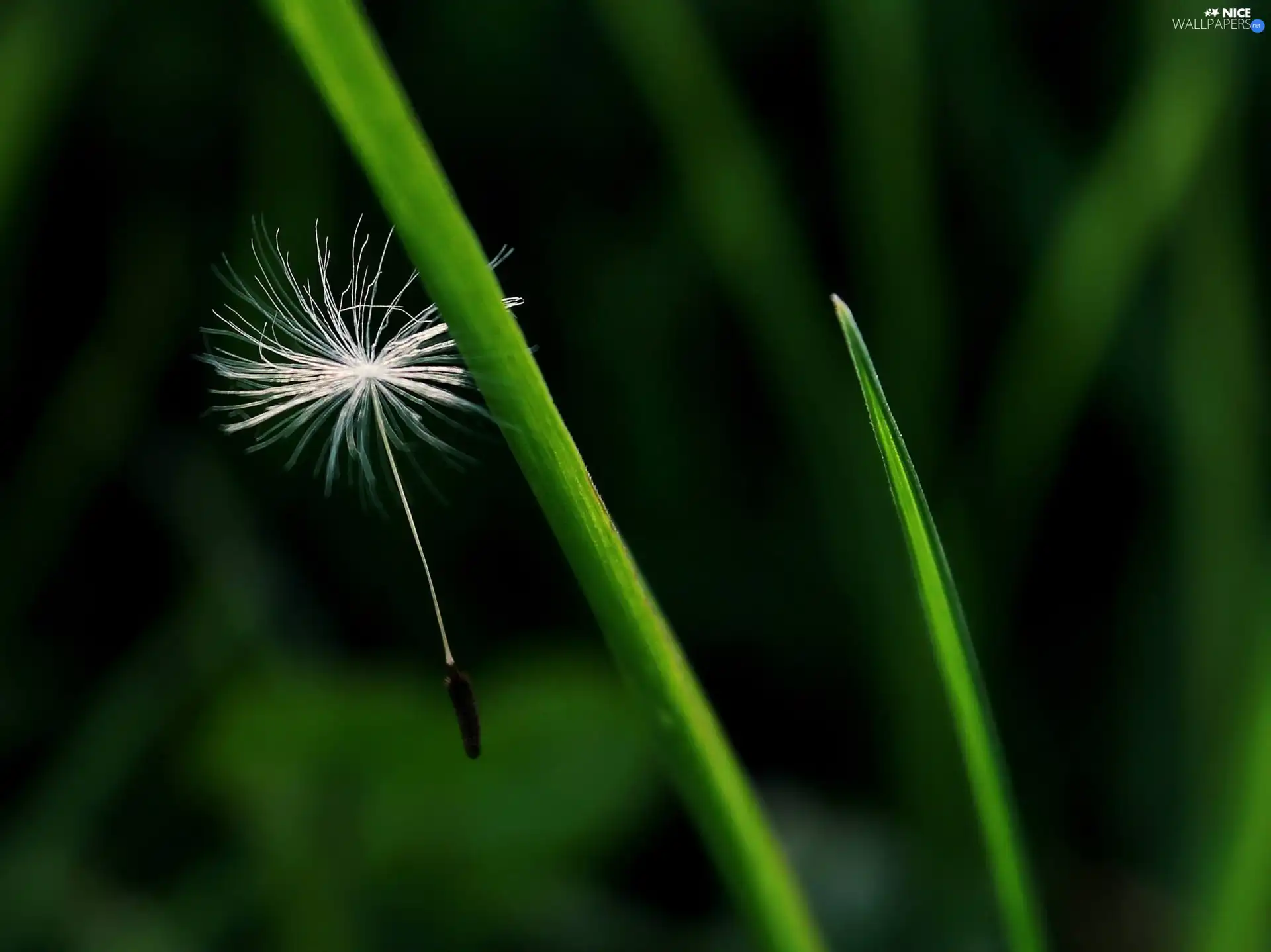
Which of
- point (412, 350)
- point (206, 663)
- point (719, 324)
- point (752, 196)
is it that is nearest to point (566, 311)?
point (719, 324)

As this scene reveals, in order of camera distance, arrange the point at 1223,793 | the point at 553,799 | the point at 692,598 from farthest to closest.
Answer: the point at 692,598
the point at 553,799
the point at 1223,793

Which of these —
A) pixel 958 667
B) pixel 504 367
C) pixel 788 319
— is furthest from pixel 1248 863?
pixel 788 319

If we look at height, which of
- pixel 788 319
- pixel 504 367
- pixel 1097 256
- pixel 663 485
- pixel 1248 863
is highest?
pixel 1097 256

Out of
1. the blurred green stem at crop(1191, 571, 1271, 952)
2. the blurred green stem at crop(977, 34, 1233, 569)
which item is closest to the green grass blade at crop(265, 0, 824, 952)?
the blurred green stem at crop(1191, 571, 1271, 952)

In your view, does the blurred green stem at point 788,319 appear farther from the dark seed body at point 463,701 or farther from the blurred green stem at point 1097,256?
the dark seed body at point 463,701

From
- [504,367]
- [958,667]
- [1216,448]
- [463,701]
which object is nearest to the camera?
[504,367]

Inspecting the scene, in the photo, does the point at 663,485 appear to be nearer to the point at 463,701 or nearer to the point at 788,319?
the point at 788,319

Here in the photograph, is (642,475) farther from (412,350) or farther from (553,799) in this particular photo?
(412,350)
